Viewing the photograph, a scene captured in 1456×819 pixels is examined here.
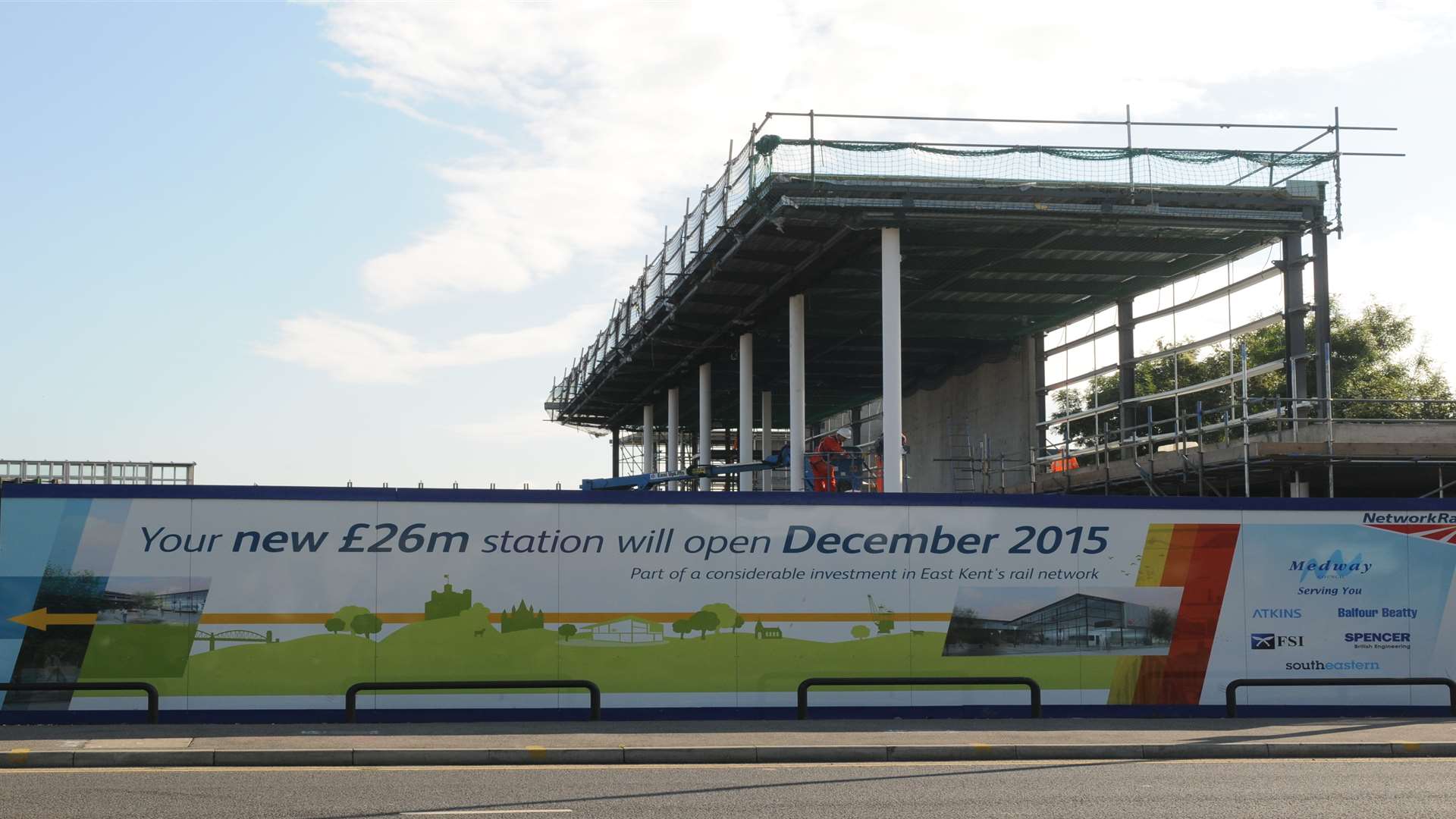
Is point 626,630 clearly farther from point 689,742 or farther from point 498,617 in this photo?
point 689,742

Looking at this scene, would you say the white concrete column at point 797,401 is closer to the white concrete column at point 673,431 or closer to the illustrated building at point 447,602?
the white concrete column at point 673,431

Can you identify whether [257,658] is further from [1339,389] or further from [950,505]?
[1339,389]

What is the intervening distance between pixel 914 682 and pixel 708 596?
2.58 meters

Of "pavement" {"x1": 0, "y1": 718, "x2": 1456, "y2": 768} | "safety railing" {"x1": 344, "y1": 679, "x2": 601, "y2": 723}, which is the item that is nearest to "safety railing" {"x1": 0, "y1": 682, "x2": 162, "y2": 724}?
"pavement" {"x1": 0, "y1": 718, "x2": 1456, "y2": 768}

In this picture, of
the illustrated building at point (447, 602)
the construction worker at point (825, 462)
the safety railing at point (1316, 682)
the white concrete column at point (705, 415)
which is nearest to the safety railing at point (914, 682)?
the safety railing at point (1316, 682)

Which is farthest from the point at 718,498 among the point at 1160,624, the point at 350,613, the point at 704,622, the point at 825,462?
the point at 825,462

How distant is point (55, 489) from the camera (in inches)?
612

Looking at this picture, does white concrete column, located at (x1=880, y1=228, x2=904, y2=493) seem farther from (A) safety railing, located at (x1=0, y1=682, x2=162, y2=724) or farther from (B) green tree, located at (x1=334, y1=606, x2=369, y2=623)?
(A) safety railing, located at (x1=0, y1=682, x2=162, y2=724)

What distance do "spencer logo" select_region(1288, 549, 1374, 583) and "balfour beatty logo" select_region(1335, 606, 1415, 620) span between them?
425 mm

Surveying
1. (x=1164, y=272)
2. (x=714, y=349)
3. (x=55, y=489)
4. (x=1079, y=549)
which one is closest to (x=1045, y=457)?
(x=1164, y=272)

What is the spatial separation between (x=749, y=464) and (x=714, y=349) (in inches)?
235

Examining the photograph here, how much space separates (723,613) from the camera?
16.7 meters

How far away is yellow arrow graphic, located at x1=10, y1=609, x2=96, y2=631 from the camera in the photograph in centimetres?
1543

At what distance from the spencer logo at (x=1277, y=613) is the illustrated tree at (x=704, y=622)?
21.7 feet
